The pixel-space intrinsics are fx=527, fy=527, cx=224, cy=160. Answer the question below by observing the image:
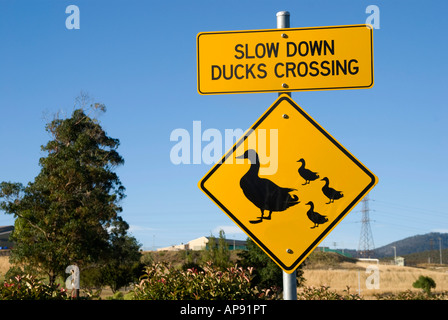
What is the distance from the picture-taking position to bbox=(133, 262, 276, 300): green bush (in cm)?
827

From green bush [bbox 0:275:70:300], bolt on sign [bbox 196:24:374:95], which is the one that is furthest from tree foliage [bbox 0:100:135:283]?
bolt on sign [bbox 196:24:374:95]

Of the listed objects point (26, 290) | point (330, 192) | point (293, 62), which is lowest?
point (26, 290)

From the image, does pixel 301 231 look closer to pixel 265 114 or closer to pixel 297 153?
pixel 297 153

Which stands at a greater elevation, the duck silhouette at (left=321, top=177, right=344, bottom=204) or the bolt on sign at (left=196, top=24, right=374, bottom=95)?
the bolt on sign at (left=196, top=24, right=374, bottom=95)

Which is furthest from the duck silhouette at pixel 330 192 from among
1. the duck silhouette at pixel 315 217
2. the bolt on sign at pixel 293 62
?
the bolt on sign at pixel 293 62

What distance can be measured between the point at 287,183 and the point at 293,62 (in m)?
1.07

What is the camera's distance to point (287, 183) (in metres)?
4.00

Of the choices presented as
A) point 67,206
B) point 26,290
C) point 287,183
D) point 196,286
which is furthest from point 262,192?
point 67,206

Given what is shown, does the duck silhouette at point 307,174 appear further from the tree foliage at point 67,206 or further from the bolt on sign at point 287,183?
the tree foliage at point 67,206

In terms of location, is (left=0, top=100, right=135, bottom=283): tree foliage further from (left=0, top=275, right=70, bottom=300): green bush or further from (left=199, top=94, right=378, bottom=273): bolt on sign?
(left=199, top=94, right=378, bottom=273): bolt on sign

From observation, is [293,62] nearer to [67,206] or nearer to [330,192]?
[330,192]

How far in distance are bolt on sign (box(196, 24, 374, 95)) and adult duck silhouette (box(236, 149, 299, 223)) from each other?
700 millimetres
